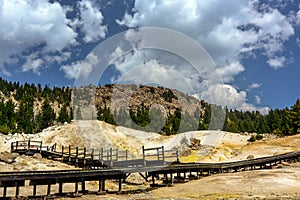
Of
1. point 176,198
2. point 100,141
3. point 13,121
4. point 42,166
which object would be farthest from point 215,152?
point 13,121

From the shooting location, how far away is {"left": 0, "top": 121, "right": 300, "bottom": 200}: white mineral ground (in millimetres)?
23348

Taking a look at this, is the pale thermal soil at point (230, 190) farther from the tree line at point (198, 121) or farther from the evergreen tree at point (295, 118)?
the evergreen tree at point (295, 118)

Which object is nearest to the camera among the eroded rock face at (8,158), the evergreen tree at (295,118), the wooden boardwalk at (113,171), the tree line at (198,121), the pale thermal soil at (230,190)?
the wooden boardwalk at (113,171)

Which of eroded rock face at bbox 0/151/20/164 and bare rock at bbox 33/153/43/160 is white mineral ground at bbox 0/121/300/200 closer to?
eroded rock face at bbox 0/151/20/164

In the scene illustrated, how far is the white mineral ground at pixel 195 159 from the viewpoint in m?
23.3

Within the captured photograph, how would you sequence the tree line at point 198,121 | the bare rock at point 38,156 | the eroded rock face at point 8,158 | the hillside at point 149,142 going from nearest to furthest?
1. the eroded rock face at point 8,158
2. the bare rock at point 38,156
3. the hillside at point 149,142
4. the tree line at point 198,121

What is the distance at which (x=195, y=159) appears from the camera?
203 feet

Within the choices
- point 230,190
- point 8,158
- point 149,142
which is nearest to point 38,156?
point 8,158

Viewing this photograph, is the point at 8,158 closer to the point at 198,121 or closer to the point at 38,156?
the point at 38,156

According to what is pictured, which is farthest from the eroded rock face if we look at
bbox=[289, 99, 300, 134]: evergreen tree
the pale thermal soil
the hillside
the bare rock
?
bbox=[289, 99, 300, 134]: evergreen tree

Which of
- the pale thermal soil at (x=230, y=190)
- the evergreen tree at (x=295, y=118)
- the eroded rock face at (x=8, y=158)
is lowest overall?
the pale thermal soil at (x=230, y=190)

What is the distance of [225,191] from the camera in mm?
24109

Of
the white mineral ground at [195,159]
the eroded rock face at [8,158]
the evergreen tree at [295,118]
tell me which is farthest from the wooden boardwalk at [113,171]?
the evergreen tree at [295,118]

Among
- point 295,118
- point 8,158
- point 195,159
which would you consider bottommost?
point 195,159
